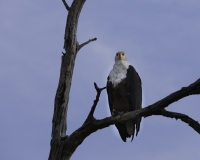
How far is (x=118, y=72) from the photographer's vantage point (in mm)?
8273

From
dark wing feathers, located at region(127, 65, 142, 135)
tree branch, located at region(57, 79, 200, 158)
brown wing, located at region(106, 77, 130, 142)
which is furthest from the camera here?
dark wing feathers, located at region(127, 65, 142, 135)

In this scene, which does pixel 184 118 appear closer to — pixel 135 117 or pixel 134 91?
pixel 135 117

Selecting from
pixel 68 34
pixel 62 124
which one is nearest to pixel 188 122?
pixel 62 124

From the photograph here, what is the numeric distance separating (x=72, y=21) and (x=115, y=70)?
173cm

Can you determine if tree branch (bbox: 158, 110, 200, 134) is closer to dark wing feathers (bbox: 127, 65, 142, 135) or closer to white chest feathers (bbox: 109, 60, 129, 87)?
dark wing feathers (bbox: 127, 65, 142, 135)

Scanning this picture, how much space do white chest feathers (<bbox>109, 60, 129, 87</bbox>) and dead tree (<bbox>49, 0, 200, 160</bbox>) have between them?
1362 millimetres

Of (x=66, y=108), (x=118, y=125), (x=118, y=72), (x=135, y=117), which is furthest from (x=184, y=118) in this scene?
(x=118, y=72)

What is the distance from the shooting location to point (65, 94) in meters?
6.43

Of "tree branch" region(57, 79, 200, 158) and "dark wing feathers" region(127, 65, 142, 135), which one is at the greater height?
"dark wing feathers" region(127, 65, 142, 135)

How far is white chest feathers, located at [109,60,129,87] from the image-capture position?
26.6ft

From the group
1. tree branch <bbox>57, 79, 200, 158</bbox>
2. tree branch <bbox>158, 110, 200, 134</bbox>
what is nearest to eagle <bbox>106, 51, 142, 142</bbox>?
tree branch <bbox>57, 79, 200, 158</bbox>

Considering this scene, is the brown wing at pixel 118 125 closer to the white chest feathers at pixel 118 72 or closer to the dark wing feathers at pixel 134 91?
the white chest feathers at pixel 118 72

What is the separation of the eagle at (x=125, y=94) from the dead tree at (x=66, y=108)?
1375mm

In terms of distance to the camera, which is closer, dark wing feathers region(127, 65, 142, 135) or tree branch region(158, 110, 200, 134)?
tree branch region(158, 110, 200, 134)
